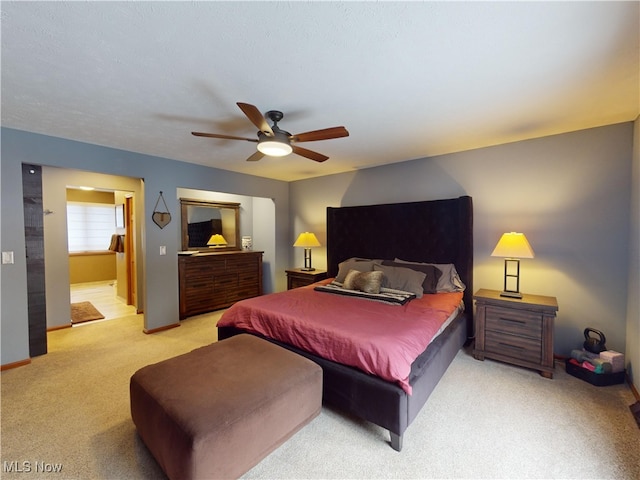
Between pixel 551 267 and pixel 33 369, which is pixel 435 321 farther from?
pixel 33 369

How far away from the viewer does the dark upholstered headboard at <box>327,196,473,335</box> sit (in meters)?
3.42

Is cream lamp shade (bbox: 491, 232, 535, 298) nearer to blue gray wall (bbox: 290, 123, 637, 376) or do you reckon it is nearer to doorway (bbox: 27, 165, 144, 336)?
blue gray wall (bbox: 290, 123, 637, 376)

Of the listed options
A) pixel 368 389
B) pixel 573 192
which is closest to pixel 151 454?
pixel 368 389

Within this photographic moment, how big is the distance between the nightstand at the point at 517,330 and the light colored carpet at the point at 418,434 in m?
0.16

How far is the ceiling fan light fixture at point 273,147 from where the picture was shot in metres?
2.18

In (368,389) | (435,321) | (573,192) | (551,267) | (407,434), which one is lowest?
(407,434)

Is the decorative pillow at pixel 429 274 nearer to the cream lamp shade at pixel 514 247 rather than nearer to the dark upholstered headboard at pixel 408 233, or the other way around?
the dark upholstered headboard at pixel 408 233

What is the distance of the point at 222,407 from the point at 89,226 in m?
8.27

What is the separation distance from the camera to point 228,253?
16.4 feet

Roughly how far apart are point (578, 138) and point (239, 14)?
3444 millimetres

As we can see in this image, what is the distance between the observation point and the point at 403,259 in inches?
154

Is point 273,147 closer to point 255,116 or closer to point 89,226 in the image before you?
point 255,116

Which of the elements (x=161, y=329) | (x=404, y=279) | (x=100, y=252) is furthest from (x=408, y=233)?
(x=100, y=252)

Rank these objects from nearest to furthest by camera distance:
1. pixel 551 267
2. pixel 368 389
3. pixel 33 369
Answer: pixel 368 389 → pixel 33 369 → pixel 551 267
